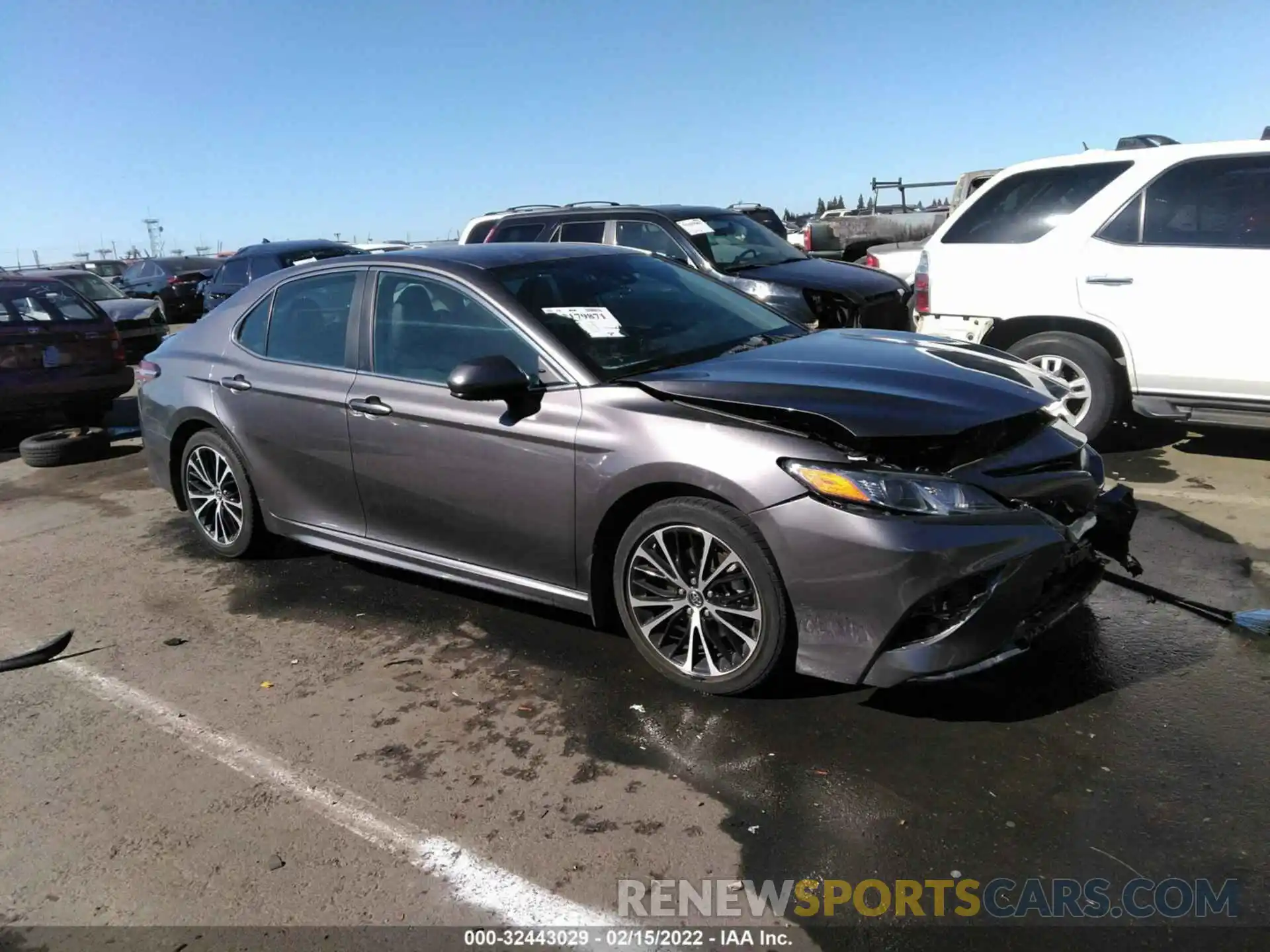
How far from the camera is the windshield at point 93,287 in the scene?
49.1ft

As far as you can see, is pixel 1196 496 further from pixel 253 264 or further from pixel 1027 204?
pixel 253 264

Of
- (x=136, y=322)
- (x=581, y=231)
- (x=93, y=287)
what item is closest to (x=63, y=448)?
(x=581, y=231)

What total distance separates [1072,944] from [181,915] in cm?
231

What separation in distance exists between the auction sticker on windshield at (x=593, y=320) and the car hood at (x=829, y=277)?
5017mm

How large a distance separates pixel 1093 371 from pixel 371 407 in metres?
4.60

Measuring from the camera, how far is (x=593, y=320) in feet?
13.0

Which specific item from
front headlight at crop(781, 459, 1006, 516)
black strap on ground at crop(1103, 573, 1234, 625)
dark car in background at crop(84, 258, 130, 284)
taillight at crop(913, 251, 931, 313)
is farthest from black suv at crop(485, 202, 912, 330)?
dark car in background at crop(84, 258, 130, 284)

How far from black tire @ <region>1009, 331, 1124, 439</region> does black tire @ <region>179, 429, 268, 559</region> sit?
5011 millimetres

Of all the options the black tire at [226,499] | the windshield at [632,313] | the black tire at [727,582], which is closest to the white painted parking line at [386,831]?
the black tire at [727,582]

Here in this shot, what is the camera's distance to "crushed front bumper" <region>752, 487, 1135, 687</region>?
2.90 meters

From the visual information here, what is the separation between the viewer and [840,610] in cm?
301

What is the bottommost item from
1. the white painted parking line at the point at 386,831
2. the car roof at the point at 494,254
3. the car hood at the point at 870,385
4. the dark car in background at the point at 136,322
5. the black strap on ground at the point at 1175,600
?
the white painted parking line at the point at 386,831

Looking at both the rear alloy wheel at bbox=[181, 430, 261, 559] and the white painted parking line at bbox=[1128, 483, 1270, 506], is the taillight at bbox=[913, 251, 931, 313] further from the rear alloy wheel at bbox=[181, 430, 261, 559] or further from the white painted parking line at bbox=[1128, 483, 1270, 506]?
the rear alloy wheel at bbox=[181, 430, 261, 559]

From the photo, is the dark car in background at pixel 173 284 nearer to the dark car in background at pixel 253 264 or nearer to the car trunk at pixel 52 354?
the dark car in background at pixel 253 264
